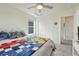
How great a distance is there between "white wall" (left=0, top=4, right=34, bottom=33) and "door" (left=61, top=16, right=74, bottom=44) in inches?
22.0

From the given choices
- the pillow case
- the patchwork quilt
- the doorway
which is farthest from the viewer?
the doorway

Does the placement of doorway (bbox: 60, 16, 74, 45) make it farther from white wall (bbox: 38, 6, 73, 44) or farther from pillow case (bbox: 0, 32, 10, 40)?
pillow case (bbox: 0, 32, 10, 40)

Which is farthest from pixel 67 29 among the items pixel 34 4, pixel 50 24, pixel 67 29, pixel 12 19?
pixel 12 19

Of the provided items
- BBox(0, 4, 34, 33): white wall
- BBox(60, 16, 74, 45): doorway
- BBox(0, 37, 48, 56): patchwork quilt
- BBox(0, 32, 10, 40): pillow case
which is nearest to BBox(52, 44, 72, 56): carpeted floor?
BBox(60, 16, 74, 45): doorway

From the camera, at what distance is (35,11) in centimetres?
157

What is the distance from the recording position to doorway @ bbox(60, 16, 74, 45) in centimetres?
159

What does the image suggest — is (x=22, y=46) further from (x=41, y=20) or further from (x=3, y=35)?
(x=41, y=20)

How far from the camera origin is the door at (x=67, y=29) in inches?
62.5

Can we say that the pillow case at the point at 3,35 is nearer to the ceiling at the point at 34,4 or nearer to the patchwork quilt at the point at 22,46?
the patchwork quilt at the point at 22,46

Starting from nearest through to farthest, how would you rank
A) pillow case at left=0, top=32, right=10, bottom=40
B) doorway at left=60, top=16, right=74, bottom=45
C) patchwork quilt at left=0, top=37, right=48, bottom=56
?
patchwork quilt at left=0, top=37, right=48, bottom=56 → pillow case at left=0, top=32, right=10, bottom=40 → doorway at left=60, top=16, right=74, bottom=45

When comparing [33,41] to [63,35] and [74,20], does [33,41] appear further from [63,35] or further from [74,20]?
[74,20]

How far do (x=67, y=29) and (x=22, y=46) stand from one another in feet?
2.28

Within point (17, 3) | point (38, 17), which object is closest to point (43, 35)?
point (38, 17)


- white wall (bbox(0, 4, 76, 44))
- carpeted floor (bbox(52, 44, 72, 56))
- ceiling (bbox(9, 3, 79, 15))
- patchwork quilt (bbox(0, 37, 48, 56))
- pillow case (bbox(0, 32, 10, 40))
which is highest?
ceiling (bbox(9, 3, 79, 15))
